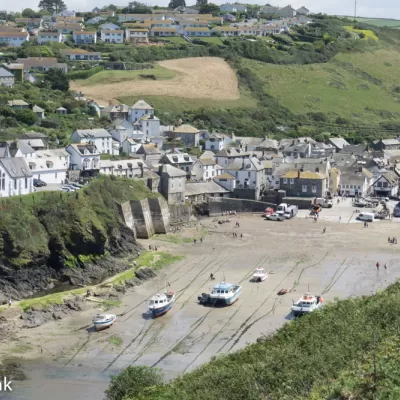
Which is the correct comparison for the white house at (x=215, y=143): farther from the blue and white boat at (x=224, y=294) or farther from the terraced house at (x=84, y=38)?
the terraced house at (x=84, y=38)

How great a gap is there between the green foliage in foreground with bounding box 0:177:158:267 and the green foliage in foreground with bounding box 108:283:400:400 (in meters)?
19.8

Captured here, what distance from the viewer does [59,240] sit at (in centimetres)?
5325

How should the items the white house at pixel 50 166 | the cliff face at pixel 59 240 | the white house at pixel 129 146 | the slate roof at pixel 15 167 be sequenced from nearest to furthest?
the cliff face at pixel 59 240, the slate roof at pixel 15 167, the white house at pixel 50 166, the white house at pixel 129 146

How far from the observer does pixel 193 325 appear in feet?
143

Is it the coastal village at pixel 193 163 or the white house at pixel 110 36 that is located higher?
the white house at pixel 110 36

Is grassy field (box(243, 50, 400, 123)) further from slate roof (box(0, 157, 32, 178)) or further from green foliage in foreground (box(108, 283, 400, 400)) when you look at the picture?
green foliage in foreground (box(108, 283, 400, 400))

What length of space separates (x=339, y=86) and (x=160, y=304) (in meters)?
90.1

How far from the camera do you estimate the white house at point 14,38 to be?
126 metres

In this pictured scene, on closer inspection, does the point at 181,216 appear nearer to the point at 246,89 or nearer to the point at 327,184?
the point at 327,184

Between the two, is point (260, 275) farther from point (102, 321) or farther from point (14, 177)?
point (14, 177)

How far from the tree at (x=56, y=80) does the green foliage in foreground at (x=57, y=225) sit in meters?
41.9

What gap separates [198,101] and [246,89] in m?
10.7

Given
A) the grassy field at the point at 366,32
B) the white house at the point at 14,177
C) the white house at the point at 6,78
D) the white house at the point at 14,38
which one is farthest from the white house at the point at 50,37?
the white house at the point at 14,177

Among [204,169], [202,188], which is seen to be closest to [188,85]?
[204,169]
